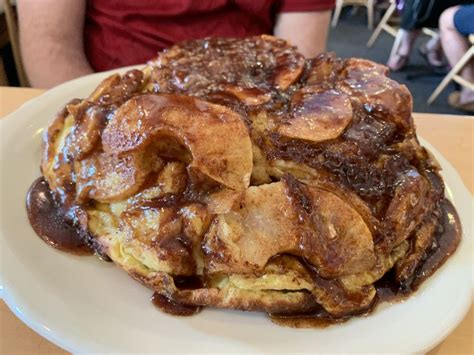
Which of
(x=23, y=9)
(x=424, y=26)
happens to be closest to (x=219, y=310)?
(x=23, y=9)

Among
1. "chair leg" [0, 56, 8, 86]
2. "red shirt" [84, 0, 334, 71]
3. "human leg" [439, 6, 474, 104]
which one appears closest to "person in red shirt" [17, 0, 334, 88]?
"red shirt" [84, 0, 334, 71]

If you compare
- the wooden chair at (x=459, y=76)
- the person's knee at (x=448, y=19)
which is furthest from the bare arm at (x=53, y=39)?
the person's knee at (x=448, y=19)

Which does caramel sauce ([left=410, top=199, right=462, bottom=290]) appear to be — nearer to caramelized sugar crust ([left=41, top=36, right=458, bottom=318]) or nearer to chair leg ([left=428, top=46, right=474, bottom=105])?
caramelized sugar crust ([left=41, top=36, right=458, bottom=318])

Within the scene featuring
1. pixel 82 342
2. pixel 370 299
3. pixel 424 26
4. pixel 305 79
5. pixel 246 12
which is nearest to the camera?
pixel 82 342

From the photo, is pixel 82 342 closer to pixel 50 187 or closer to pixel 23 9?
pixel 50 187

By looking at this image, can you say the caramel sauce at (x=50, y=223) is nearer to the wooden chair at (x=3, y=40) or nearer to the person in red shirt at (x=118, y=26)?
the person in red shirt at (x=118, y=26)
